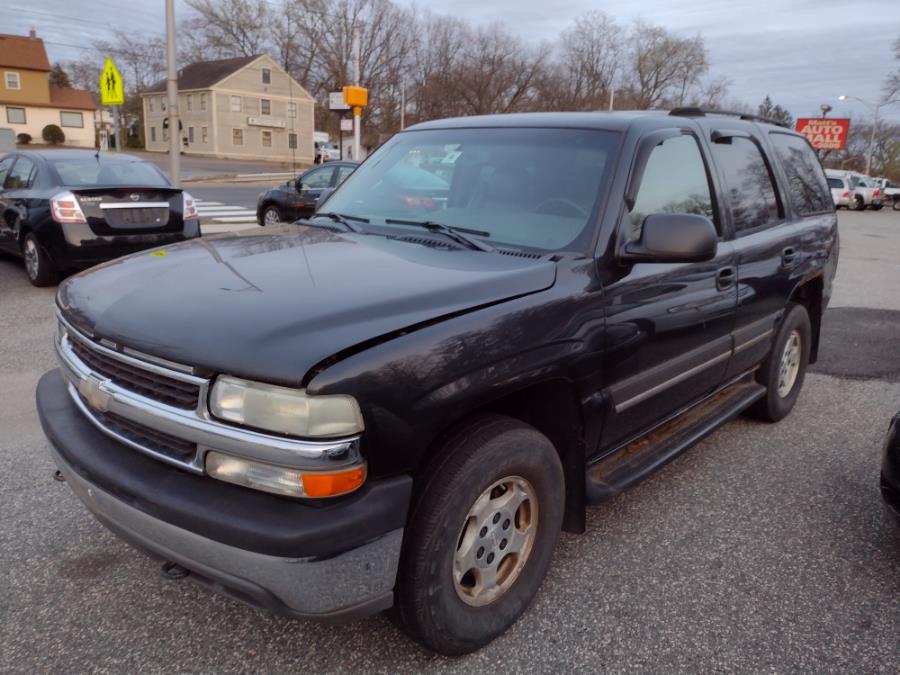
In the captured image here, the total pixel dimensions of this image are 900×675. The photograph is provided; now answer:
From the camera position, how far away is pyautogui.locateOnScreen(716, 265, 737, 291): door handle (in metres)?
3.49

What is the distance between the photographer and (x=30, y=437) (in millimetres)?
4223

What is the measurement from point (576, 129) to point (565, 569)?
1952 millimetres

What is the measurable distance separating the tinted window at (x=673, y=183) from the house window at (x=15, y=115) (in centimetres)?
7577

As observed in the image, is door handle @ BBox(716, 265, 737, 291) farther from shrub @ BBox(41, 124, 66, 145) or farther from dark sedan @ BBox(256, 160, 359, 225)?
shrub @ BBox(41, 124, 66, 145)

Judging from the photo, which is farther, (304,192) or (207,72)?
(207,72)

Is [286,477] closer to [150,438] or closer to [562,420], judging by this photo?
[150,438]

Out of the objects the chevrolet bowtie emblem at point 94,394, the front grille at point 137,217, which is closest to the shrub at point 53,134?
the front grille at point 137,217

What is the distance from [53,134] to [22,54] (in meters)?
8.78

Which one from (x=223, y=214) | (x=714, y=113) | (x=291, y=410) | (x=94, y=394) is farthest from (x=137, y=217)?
(x=223, y=214)

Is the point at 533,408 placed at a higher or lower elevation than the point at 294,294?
lower

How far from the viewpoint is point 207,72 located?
6794 centimetres

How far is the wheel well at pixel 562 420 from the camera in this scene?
8.52 ft

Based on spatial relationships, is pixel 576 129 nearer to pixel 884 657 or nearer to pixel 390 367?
pixel 390 367

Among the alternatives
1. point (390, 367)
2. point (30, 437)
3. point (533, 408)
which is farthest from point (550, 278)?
point (30, 437)
